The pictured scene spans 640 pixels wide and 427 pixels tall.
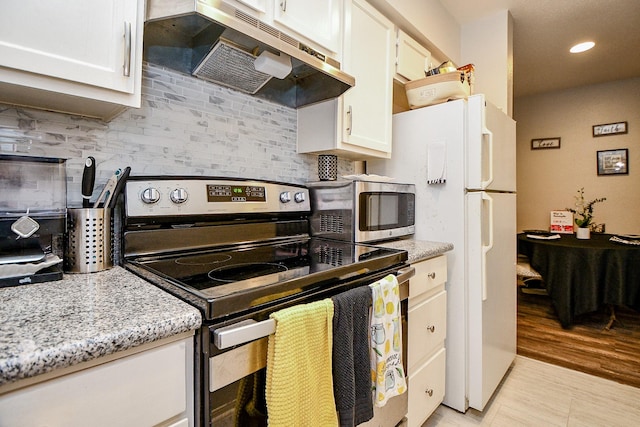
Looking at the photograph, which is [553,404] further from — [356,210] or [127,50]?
[127,50]

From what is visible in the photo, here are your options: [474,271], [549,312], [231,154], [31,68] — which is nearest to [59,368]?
[31,68]

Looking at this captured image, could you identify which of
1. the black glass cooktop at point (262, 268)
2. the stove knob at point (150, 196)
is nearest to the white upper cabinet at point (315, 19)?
the stove knob at point (150, 196)

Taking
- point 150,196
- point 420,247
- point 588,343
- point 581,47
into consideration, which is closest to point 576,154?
point 581,47

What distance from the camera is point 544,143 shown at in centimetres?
445

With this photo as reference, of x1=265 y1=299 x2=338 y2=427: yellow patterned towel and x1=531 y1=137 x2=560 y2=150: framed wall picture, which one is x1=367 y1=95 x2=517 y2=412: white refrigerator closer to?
x1=265 y1=299 x2=338 y2=427: yellow patterned towel

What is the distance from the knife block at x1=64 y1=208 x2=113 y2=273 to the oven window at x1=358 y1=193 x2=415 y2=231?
101 centimetres

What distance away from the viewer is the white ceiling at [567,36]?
7.84 ft

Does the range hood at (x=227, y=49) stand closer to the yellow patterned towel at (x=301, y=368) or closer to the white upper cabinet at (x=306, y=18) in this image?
the white upper cabinet at (x=306, y=18)

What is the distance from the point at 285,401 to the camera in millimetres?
761

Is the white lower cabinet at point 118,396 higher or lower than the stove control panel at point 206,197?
lower

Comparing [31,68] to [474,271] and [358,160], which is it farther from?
[474,271]

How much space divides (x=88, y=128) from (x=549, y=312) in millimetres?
3986

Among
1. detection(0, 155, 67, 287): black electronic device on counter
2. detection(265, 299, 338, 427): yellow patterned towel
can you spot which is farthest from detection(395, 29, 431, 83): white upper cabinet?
detection(0, 155, 67, 287): black electronic device on counter

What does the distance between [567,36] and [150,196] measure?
11.5ft
